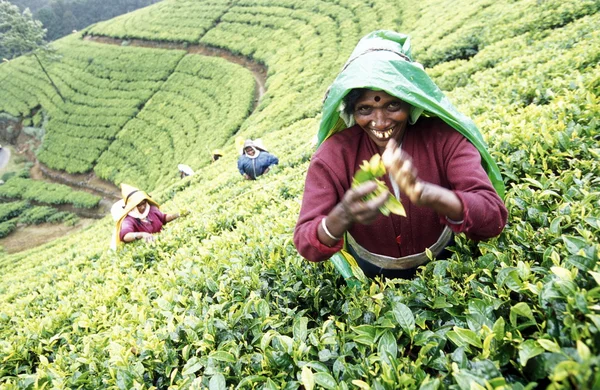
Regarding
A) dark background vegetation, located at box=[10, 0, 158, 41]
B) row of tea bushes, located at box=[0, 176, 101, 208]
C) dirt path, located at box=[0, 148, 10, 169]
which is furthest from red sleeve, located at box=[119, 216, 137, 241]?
dark background vegetation, located at box=[10, 0, 158, 41]

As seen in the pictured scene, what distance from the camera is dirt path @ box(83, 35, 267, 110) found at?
23.4 m

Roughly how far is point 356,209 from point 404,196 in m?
0.55

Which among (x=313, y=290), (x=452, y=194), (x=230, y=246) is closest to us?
(x=452, y=194)

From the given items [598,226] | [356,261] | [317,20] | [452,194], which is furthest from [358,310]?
[317,20]

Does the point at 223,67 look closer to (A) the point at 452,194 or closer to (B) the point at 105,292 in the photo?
(B) the point at 105,292

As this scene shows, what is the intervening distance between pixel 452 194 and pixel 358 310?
2.66 feet

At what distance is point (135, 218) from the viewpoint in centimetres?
533

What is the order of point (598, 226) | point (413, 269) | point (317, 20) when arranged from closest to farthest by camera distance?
point (598, 226)
point (413, 269)
point (317, 20)

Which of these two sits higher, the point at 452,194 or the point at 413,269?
the point at 452,194

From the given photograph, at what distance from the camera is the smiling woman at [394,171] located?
1.40 m

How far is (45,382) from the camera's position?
214 cm

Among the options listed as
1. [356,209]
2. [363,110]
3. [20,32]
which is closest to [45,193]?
[20,32]

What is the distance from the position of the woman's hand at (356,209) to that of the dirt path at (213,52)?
21009 millimetres

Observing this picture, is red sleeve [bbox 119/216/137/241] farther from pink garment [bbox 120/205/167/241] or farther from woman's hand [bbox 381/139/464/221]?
woman's hand [bbox 381/139/464/221]
